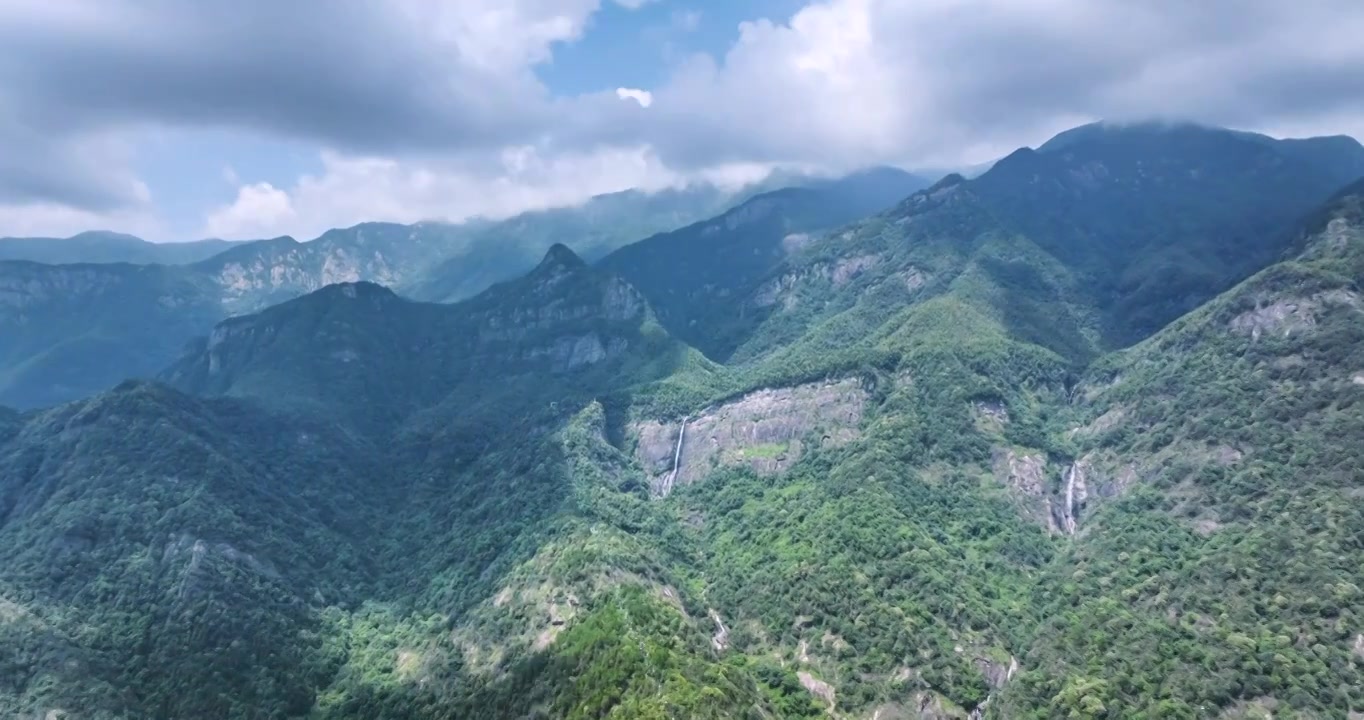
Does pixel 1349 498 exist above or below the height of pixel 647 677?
above

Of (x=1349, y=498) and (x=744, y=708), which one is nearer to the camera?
(x=744, y=708)

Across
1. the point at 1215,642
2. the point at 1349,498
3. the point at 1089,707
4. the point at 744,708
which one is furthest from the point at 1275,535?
the point at 744,708

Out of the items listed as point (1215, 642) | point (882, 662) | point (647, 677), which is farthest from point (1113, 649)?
point (647, 677)

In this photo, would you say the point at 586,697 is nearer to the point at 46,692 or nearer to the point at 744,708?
the point at 744,708

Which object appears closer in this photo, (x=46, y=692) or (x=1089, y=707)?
(x=1089, y=707)

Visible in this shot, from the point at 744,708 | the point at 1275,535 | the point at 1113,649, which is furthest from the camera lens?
the point at 1275,535

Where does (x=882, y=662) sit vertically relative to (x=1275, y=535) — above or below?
below

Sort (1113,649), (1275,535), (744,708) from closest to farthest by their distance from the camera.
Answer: (744,708) < (1113,649) < (1275,535)

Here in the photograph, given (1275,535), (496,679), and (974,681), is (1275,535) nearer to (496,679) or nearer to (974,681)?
(974,681)

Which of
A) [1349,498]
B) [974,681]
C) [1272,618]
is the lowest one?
[974,681]
